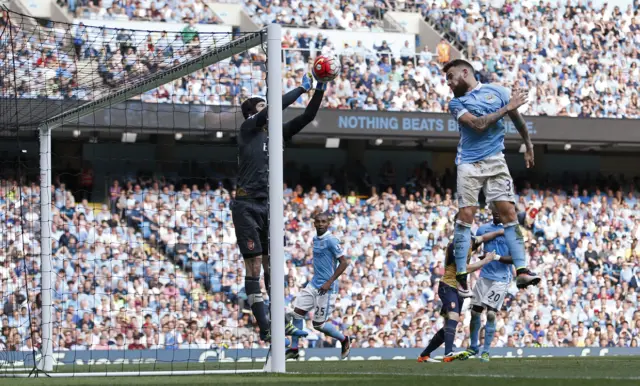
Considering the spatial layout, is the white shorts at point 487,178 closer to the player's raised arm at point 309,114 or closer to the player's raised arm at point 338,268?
the player's raised arm at point 309,114

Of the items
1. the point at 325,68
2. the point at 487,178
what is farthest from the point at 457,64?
the point at 325,68

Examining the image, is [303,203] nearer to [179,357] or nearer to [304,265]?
[304,265]

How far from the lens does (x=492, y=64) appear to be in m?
31.7

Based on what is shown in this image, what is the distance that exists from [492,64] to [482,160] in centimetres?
2081

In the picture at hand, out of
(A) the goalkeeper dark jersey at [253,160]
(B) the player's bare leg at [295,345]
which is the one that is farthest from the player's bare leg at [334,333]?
(A) the goalkeeper dark jersey at [253,160]

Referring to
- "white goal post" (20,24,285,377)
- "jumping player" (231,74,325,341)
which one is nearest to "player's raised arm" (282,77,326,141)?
"jumping player" (231,74,325,341)

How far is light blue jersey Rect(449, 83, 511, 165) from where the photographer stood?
37.4ft

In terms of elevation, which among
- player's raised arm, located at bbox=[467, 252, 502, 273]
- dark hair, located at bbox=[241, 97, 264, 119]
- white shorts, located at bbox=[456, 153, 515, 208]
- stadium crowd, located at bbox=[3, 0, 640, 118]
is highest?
stadium crowd, located at bbox=[3, 0, 640, 118]

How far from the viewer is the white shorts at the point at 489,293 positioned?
15.4 meters

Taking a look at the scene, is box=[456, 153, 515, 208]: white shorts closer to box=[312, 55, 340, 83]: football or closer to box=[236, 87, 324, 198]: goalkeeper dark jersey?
box=[312, 55, 340, 83]: football

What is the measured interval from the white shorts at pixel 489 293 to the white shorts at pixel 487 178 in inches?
165

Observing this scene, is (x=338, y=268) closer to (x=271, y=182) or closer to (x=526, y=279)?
(x=271, y=182)

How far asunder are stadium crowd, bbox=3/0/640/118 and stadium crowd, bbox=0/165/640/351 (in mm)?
2307

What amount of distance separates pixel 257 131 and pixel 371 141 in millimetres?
18884
